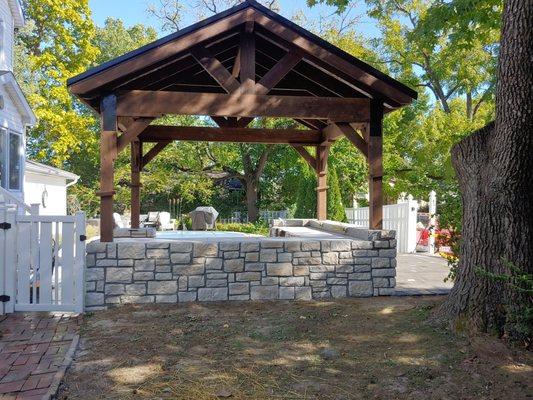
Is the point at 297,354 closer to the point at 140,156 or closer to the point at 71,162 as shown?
the point at 140,156

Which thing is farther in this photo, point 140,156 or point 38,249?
point 140,156

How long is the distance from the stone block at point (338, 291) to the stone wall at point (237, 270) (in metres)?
0.01

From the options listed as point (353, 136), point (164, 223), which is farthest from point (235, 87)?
point (164, 223)

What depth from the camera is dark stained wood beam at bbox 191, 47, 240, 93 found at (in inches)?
263

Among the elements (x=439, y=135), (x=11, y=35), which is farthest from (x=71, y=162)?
(x=439, y=135)

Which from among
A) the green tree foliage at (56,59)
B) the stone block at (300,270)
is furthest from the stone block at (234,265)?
the green tree foliage at (56,59)

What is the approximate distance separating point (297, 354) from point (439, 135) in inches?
582

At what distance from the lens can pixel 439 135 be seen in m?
17.5

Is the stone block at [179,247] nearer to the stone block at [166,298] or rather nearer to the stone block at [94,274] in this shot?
the stone block at [166,298]

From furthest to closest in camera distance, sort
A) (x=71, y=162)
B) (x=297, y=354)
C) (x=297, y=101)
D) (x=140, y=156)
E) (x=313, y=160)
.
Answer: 1. (x=71, y=162)
2. (x=313, y=160)
3. (x=140, y=156)
4. (x=297, y=101)
5. (x=297, y=354)

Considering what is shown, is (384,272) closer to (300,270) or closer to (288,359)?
(300,270)

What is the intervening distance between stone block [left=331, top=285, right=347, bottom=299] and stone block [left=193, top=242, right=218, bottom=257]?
1769mm

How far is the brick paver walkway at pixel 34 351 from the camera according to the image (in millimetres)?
3777

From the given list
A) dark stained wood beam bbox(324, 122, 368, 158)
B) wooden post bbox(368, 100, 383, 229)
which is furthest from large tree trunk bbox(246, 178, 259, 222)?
wooden post bbox(368, 100, 383, 229)
